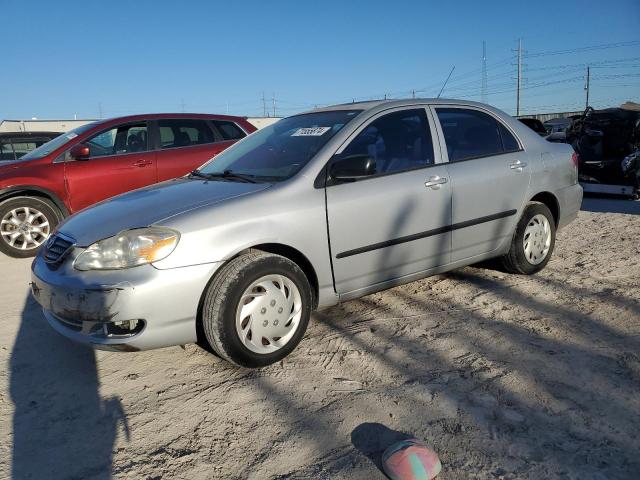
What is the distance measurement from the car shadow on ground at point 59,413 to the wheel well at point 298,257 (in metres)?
1.18

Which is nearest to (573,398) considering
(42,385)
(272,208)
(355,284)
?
(355,284)

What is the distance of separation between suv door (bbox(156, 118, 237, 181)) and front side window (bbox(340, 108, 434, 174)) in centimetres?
348

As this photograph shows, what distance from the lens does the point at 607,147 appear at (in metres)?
8.98

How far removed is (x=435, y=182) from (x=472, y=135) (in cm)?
73

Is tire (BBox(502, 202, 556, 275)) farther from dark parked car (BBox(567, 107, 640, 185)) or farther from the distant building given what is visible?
the distant building

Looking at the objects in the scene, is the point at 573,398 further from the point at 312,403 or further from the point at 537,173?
the point at 537,173

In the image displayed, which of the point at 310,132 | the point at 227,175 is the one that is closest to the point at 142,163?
the point at 227,175

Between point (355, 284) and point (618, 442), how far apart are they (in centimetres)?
168

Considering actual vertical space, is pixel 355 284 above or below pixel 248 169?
below

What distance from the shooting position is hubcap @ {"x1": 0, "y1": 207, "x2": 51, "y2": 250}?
19.1 ft

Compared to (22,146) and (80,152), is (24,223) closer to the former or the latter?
(80,152)

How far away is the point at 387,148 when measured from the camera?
11.5 ft

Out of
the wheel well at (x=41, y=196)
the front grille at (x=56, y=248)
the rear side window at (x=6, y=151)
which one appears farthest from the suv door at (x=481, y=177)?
the rear side window at (x=6, y=151)

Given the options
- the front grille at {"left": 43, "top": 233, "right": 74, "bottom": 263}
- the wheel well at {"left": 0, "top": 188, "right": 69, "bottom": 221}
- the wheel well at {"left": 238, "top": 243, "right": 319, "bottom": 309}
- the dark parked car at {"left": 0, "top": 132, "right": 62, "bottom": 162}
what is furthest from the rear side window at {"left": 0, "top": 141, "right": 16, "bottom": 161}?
the wheel well at {"left": 238, "top": 243, "right": 319, "bottom": 309}
